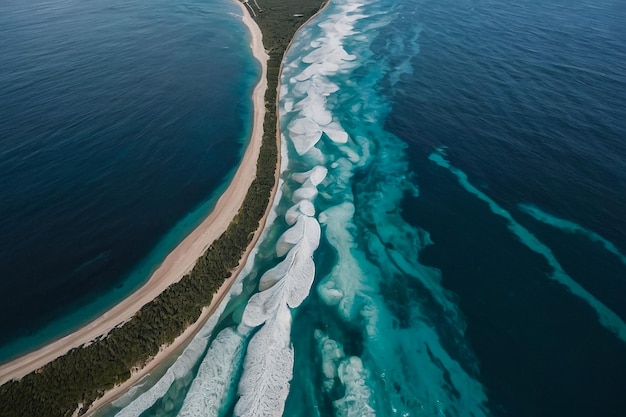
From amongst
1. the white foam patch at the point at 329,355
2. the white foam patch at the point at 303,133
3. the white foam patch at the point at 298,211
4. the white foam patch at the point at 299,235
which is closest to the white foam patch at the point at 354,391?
the white foam patch at the point at 329,355

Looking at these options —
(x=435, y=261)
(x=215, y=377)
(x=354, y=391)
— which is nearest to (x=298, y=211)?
(x=435, y=261)

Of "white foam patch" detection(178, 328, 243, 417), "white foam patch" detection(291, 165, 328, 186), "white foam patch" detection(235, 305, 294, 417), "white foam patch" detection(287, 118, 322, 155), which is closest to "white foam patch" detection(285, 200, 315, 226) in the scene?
"white foam patch" detection(291, 165, 328, 186)

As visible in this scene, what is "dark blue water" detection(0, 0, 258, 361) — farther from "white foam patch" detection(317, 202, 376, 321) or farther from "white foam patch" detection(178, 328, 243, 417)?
"white foam patch" detection(317, 202, 376, 321)

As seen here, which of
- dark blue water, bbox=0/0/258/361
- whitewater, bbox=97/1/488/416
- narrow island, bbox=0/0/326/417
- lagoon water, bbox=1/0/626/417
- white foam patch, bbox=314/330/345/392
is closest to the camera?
narrow island, bbox=0/0/326/417

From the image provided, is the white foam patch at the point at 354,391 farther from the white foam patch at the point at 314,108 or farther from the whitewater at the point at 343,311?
the white foam patch at the point at 314,108

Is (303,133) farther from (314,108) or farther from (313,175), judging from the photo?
(313,175)
